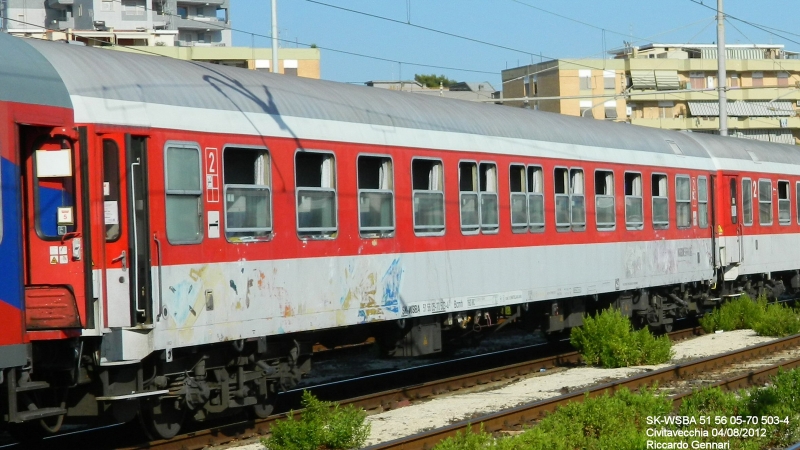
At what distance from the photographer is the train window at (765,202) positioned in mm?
23516

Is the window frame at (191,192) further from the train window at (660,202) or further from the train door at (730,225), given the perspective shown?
the train door at (730,225)

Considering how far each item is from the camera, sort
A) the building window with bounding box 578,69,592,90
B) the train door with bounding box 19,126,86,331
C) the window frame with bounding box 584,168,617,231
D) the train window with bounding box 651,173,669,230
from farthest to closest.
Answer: the building window with bounding box 578,69,592,90
the train window with bounding box 651,173,669,230
the window frame with bounding box 584,168,617,231
the train door with bounding box 19,126,86,331

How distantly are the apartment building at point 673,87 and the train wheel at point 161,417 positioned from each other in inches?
2508

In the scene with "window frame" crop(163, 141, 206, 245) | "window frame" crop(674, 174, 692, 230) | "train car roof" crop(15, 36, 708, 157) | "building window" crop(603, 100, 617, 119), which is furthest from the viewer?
"building window" crop(603, 100, 617, 119)

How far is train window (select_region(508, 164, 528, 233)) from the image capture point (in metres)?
15.5

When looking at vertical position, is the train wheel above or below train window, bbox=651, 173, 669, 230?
below

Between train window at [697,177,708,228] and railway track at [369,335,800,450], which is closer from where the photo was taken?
railway track at [369,335,800,450]

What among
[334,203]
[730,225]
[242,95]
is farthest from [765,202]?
[242,95]

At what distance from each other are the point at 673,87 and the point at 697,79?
3712 mm

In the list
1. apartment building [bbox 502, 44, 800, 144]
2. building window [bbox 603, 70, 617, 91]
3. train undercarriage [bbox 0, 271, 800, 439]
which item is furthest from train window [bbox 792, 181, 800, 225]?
building window [bbox 603, 70, 617, 91]

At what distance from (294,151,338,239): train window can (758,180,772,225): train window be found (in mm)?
13946

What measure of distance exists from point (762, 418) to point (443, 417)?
11.5 feet

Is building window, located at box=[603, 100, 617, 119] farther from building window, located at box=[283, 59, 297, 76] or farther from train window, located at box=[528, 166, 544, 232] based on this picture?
train window, located at box=[528, 166, 544, 232]

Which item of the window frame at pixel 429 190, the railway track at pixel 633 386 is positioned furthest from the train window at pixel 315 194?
the railway track at pixel 633 386
